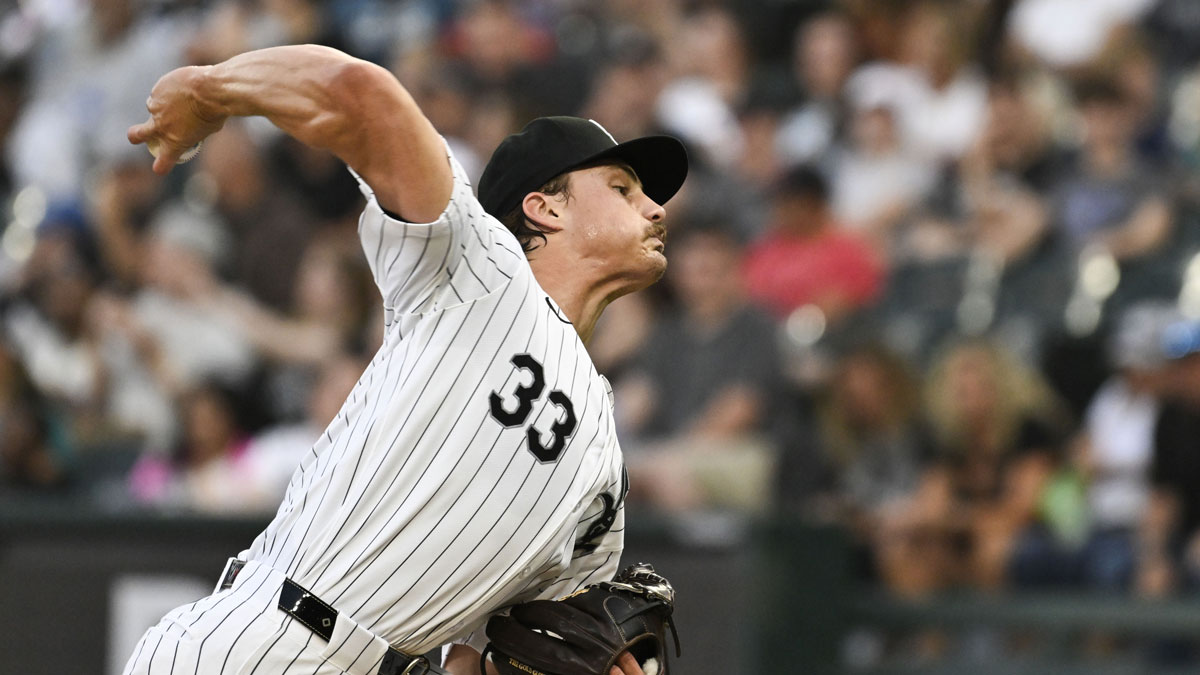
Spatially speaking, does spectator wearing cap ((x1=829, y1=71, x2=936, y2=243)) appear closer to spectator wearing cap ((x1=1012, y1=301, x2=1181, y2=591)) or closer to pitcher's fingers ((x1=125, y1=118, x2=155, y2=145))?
spectator wearing cap ((x1=1012, y1=301, x2=1181, y2=591))

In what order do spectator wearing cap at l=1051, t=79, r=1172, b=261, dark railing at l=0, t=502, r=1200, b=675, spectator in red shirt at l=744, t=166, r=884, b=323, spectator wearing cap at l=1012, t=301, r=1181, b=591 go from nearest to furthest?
dark railing at l=0, t=502, r=1200, b=675 → spectator wearing cap at l=1012, t=301, r=1181, b=591 → spectator wearing cap at l=1051, t=79, r=1172, b=261 → spectator in red shirt at l=744, t=166, r=884, b=323

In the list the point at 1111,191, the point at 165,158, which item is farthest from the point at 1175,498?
the point at 165,158

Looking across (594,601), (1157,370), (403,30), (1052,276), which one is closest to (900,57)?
(1052,276)

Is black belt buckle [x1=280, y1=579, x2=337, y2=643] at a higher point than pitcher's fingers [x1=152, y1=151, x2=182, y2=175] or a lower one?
lower

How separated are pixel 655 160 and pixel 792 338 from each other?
162 inches

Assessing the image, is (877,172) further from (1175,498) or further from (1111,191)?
(1175,498)

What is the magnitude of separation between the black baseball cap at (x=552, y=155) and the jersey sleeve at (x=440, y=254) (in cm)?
37

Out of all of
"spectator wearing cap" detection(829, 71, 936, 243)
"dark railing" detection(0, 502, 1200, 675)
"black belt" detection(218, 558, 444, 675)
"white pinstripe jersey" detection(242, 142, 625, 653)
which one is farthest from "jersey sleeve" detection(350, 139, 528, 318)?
"spectator wearing cap" detection(829, 71, 936, 243)

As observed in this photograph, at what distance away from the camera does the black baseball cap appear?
3133 millimetres

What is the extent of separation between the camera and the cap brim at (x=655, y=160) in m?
3.15

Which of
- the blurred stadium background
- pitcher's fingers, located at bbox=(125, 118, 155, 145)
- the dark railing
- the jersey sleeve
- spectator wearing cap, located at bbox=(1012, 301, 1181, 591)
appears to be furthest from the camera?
the blurred stadium background

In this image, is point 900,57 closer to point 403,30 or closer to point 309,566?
point 403,30

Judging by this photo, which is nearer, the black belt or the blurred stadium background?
the black belt

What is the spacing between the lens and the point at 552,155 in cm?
314
